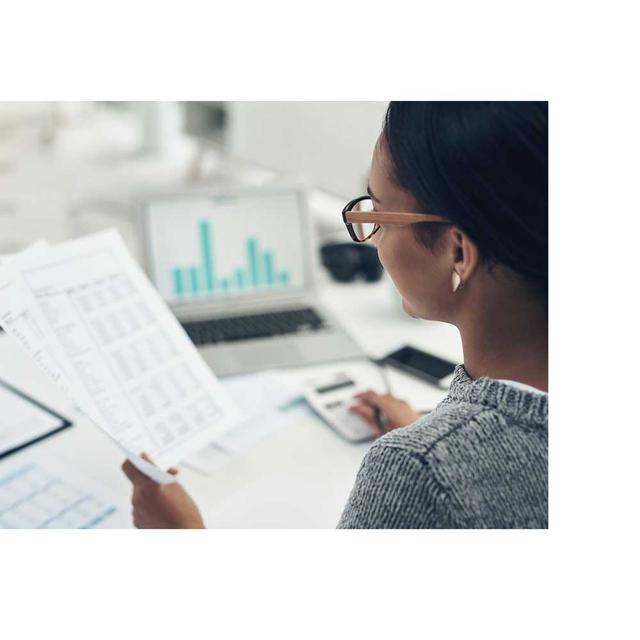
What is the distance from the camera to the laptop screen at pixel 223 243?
1413 millimetres

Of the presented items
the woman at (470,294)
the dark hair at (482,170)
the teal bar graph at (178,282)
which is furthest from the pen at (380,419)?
the teal bar graph at (178,282)

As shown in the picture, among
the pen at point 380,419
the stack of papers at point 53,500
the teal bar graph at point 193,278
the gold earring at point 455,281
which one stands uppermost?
the gold earring at point 455,281

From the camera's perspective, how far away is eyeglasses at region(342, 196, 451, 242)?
67 cm

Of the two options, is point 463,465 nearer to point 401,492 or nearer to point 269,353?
point 401,492

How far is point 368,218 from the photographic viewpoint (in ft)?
2.40

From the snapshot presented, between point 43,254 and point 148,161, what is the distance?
79.3 inches

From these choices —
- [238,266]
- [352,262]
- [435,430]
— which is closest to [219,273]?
[238,266]

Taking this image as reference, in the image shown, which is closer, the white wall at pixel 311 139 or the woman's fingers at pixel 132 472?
the woman's fingers at pixel 132 472

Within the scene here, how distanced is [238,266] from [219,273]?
1.6 inches

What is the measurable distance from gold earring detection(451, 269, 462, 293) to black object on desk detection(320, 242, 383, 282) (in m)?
0.93

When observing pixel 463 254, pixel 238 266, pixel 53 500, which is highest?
pixel 463 254

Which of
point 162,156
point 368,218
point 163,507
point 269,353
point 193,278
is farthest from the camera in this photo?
point 162,156

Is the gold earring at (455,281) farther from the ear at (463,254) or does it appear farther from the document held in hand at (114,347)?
the document held in hand at (114,347)

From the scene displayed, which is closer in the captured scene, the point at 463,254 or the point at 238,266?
the point at 463,254
